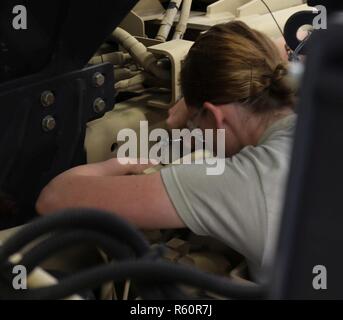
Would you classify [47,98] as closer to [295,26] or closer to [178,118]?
[178,118]

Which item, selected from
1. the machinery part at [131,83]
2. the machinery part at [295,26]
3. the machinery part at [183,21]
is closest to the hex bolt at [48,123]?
the machinery part at [131,83]

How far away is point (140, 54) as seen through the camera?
1739 millimetres

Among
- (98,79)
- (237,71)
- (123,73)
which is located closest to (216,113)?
(237,71)

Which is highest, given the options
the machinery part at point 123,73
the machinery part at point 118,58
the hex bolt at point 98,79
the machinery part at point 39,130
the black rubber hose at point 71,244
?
the machinery part at point 118,58

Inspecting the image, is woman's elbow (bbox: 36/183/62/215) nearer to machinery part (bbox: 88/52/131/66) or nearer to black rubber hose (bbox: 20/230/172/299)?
black rubber hose (bbox: 20/230/172/299)

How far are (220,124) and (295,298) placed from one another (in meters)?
0.80

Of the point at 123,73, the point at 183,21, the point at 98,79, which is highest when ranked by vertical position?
the point at 183,21

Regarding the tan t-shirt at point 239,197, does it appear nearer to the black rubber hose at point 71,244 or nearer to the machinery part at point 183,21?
the black rubber hose at point 71,244

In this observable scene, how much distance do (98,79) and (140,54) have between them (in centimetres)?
43

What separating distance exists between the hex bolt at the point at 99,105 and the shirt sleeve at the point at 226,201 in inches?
17.5

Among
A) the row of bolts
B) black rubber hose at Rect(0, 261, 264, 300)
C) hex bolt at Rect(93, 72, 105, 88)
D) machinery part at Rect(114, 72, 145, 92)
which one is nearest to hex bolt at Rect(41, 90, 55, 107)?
the row of bolts

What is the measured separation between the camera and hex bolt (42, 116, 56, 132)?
3.98 feet

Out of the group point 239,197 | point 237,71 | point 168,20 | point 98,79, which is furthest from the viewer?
point 168,20

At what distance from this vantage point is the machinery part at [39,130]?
1.14 metres
